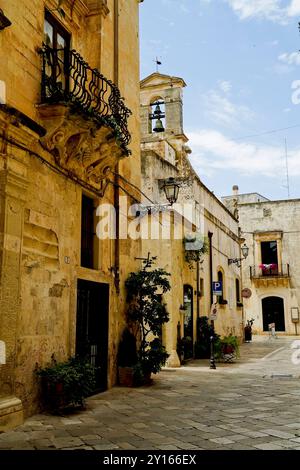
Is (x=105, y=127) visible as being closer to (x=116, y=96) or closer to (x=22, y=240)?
(x=116, y=96)

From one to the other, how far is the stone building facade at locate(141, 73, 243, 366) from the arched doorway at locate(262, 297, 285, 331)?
12584 millimetres

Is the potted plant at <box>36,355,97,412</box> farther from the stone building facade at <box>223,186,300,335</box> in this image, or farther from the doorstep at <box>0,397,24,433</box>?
the stone building facade at <box>223,186,300,335</box>

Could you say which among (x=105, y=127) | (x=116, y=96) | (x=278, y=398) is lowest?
(x=278, y=398)

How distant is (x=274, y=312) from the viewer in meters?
32.9

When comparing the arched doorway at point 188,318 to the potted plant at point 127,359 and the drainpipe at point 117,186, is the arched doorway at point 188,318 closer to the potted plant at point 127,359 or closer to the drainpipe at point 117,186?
the potted plant at point 127,359

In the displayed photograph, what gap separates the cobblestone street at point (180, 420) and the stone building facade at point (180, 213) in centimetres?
415

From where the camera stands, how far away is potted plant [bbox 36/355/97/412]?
646 centimetres

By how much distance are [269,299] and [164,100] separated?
811 inches

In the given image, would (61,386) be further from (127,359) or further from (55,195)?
(127,359)

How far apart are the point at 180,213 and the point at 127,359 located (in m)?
6.12

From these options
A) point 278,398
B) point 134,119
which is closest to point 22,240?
point 278,398

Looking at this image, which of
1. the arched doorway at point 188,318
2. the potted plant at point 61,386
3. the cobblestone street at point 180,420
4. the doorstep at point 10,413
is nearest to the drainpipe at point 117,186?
the cobblestone street at point 180,420

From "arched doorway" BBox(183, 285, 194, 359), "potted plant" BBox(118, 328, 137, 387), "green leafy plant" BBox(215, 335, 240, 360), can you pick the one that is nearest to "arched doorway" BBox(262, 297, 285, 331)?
"arched doorway" BBox(183, 285, 194, 359)

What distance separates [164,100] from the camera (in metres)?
16.8
